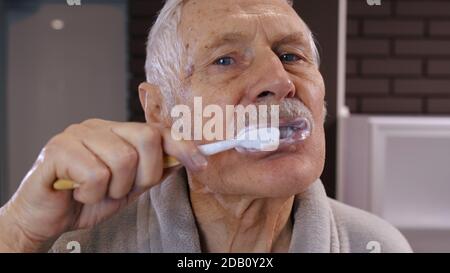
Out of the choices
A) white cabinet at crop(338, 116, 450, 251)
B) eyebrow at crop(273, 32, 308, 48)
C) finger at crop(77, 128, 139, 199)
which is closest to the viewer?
finger at crop(77, 128, 139, 199)

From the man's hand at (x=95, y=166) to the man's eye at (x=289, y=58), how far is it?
189 mm

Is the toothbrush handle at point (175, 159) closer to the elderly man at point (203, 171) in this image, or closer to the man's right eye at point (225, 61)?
the elderly man at point (203, 171)

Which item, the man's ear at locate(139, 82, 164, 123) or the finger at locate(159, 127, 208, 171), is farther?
the man's ear at locate(139, 82, 164, 123)

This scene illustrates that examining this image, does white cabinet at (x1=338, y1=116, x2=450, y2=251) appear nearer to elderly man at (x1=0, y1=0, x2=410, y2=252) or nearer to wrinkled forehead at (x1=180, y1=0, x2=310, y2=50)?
elderly man at (x1=0, y1=0, x2=410, y2=252)

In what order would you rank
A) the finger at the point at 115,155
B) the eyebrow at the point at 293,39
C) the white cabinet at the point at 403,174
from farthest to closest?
the white cabinet at the point at 403,174 → the eyebrow at the point at 293,39 → the finger at the point at 115,155

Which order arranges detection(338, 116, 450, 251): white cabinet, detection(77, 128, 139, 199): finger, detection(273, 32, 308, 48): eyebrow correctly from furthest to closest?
detection(338, 116, 450, 251): white cabinet < detection(273, 32, 308, 48): eyebrow < detection(77, 128, 139, 199): finger

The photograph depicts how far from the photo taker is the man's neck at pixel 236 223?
70 centimetres

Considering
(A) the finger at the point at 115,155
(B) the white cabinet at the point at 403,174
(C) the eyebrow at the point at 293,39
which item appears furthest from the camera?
(B) the white cabinet at the point at 403,174

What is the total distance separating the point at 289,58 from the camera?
661 mm

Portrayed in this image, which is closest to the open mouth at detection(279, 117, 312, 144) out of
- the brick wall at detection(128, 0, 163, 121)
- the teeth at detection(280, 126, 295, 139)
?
the teeth at detection(280, 126, 295, 139)

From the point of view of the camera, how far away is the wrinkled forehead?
0.63 metres

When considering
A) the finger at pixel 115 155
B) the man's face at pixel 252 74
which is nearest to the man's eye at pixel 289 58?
the man's face at pixel 252 74
